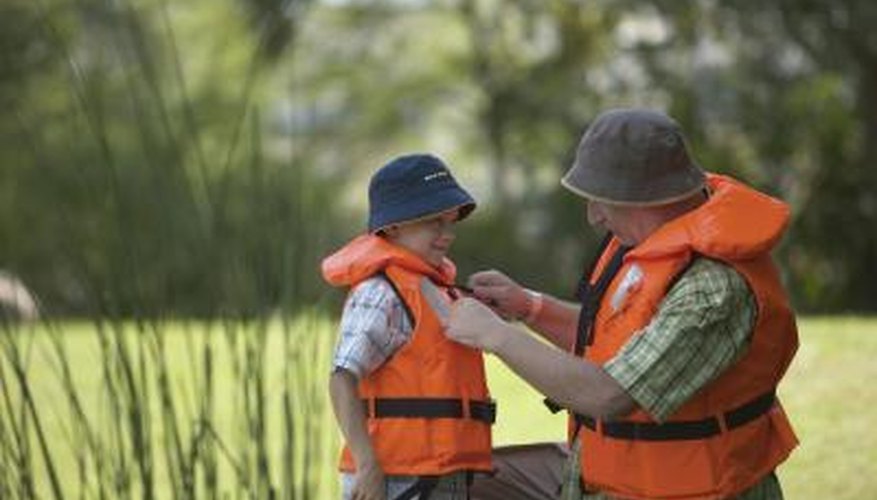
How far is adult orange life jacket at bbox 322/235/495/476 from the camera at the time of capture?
10.8 ft

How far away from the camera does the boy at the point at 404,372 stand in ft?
10.6

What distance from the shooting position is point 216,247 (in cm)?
391

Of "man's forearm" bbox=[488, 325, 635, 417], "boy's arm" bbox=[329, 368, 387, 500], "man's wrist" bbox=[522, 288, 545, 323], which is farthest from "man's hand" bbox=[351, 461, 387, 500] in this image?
"man's wrist" bbox=[522, 288, 545, 323]

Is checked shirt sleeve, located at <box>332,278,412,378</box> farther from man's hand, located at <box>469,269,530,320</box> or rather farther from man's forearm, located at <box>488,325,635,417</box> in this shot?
man's forearm, located at <box>488,325,635,417</box>

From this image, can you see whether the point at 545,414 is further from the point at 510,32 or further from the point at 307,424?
the point at 510,32

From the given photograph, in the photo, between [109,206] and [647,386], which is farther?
[109,206]

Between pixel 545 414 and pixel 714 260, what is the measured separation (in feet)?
15.1

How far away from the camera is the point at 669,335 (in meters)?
2.92

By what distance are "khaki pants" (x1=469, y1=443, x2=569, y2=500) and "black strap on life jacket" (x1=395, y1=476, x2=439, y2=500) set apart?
200 millimetres

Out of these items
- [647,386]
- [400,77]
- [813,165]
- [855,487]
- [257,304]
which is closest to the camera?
[647,386]

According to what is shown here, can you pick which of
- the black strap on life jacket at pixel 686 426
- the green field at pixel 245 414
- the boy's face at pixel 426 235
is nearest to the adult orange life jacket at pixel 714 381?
the black strap on life jacket at pixel 686 426

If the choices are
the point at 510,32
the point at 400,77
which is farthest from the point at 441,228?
the point at 400,77

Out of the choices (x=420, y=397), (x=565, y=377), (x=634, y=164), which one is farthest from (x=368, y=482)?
(x=634, y=164)

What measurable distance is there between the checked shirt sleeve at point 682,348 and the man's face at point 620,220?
0.19m
